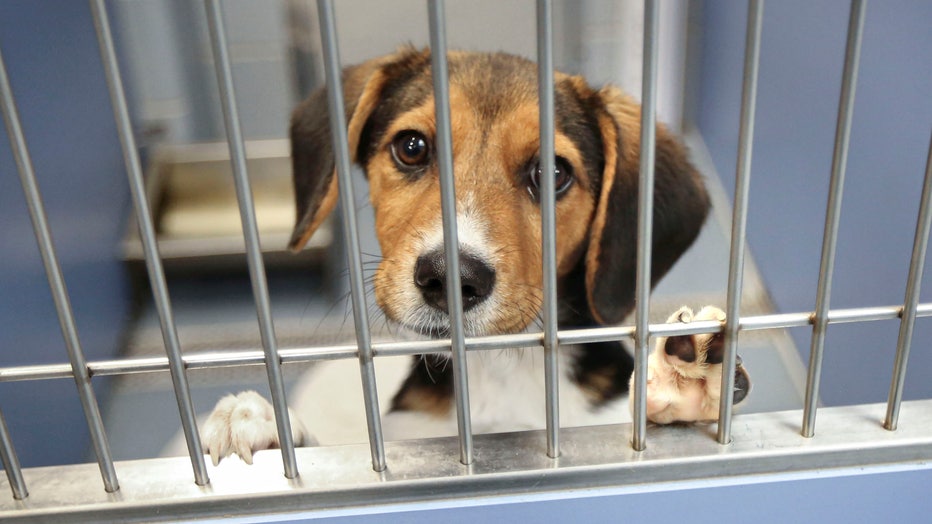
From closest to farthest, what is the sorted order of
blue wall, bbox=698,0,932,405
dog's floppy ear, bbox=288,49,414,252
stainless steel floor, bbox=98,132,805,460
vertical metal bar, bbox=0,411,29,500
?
vertical metal bar, bbox=0,411,29,500 < blue wall, bbox=698,0,932,405 < dog's floppy ear, bbox=288,49,414,252 < stainless steel floor, bbox=98,132,805,460

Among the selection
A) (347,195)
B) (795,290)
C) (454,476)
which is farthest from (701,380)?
(795,290)

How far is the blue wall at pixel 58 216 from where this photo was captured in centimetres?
107

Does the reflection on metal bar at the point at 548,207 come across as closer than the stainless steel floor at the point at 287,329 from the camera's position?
Yes

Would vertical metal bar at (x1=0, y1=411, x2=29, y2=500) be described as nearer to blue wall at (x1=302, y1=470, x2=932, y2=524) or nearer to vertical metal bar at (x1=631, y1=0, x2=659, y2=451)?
blue wall at (x1=302, y1=470, x2=932, y2=524)

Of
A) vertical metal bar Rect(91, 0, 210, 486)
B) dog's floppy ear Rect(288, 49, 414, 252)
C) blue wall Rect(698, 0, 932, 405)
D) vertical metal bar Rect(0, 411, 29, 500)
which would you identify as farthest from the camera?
dog's floppy ear Rect(288, 49, 414, 252)

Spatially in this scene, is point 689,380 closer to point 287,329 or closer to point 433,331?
point 433,331

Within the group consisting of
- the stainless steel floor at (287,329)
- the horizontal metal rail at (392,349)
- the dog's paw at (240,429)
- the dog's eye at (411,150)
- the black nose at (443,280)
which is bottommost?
the stainless steel floor at (287,329)

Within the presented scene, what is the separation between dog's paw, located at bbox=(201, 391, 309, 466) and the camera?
70cm

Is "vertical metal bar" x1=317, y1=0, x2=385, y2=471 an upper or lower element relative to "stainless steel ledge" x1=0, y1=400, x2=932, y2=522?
upper

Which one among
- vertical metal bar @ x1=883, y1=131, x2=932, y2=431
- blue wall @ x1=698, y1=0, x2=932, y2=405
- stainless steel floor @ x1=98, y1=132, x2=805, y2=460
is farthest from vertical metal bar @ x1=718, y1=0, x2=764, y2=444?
stainless steel floor @ x1=98, y1=132, x2=805, y2=460

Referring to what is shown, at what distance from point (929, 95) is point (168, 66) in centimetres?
125

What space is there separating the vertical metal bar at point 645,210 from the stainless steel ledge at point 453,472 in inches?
1.4

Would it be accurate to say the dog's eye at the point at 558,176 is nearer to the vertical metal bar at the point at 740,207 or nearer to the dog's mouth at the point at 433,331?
the dog's mouth at the point at 433,331

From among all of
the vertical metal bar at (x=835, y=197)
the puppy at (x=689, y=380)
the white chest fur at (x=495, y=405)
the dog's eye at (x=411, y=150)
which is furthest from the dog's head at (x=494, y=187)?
the vertical metal bar at (x=835, y=197)
